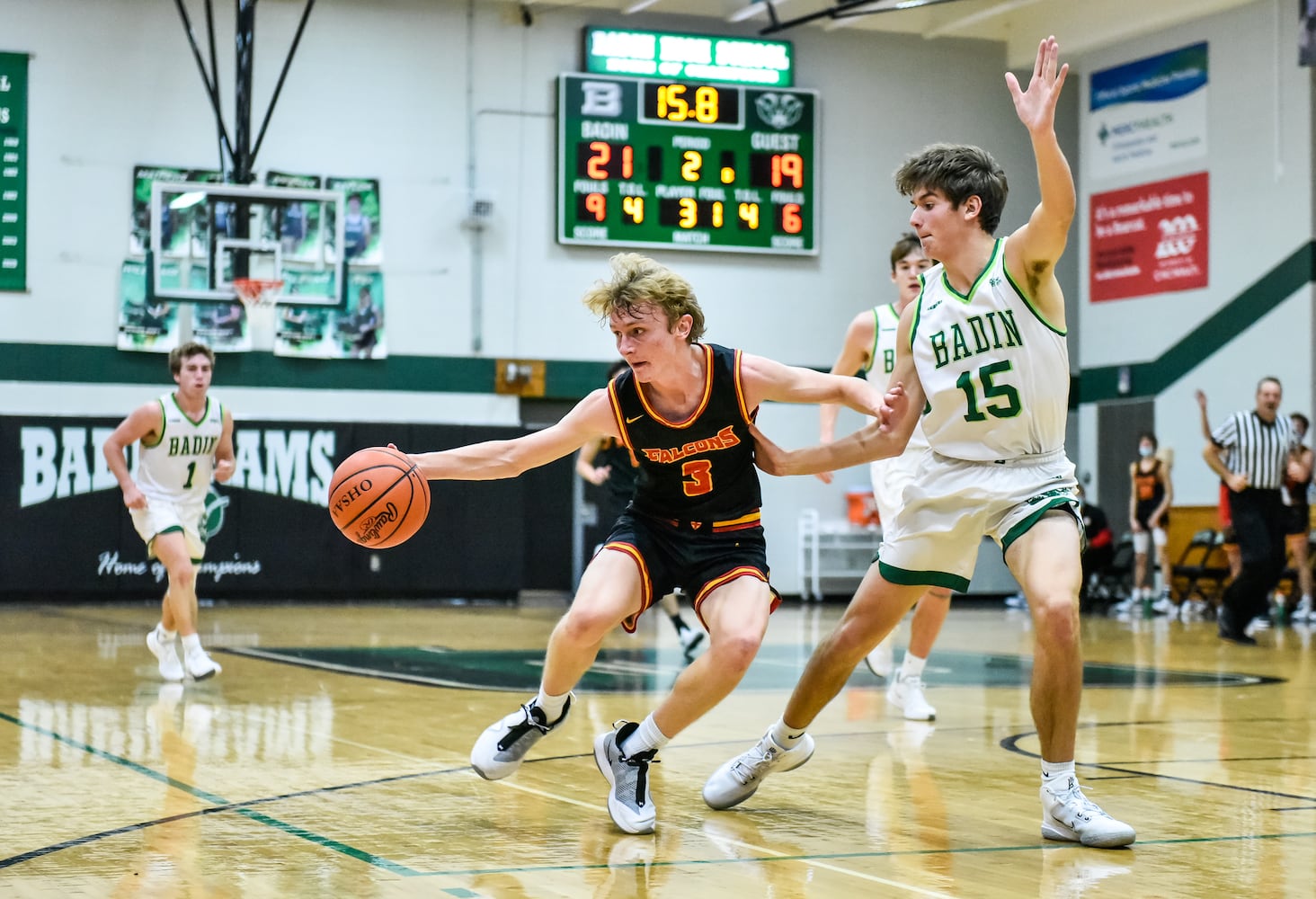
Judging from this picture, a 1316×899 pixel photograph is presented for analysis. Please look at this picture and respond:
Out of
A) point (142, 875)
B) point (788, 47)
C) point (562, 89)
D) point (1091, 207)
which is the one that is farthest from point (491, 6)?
point (142, 875)

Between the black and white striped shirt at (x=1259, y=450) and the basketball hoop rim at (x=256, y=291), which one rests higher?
the basketball hoop rim at (x=256, y=291)

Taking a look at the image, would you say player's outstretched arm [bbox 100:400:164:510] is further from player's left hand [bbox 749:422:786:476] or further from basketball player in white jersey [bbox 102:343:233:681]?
player's left hand [bbox 749:422:786:476]

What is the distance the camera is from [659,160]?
18.6 meters

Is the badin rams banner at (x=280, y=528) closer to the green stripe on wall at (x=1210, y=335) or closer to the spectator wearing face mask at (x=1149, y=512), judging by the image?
the spectator wearing face mask at (x=1149, y=512)

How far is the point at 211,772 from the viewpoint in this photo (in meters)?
5.41

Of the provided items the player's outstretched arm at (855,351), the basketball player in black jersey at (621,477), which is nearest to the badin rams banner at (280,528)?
the basketball player in black jersey at (621,477)

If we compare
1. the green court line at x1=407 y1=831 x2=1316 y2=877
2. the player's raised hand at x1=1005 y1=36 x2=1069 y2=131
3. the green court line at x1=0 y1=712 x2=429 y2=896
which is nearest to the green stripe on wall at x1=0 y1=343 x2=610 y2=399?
the green court line at x1=0 y1=712 x2=429 y2=896

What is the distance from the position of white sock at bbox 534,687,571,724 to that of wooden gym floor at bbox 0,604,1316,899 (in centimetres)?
28

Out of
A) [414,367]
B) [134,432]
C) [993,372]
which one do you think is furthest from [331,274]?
[993,372]

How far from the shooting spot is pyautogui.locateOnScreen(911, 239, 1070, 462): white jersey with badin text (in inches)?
177

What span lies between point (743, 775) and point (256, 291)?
1252cm

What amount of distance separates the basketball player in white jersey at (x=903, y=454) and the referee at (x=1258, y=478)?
15.4ft

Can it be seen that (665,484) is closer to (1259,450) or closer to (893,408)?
(893,408)

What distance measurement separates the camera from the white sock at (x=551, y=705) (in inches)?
187
